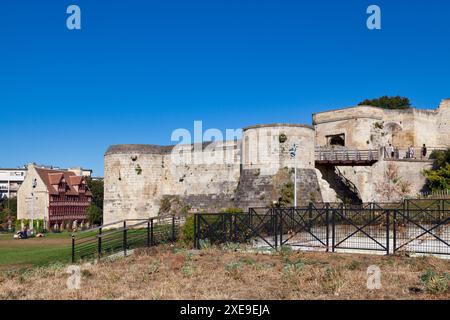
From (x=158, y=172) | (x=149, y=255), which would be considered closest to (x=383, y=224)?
(x=149, y=255)

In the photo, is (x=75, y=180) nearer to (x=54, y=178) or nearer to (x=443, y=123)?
(x=54, y=178)

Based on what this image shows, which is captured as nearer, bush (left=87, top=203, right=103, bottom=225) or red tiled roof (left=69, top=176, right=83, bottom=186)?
bush (left=87, top=203, right=103, bottom=225)

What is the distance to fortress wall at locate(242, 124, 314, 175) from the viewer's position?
2959 centimetres

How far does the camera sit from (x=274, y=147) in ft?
97.3

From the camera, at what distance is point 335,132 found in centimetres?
4191

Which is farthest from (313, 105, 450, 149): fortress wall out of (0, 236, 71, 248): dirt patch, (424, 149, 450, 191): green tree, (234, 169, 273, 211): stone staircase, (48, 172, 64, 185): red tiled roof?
(48, 172, 64, 185): red tiled roof

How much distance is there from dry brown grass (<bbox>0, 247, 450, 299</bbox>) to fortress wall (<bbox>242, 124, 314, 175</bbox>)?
15484mm

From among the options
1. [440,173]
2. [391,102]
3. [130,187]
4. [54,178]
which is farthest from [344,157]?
[54,178]

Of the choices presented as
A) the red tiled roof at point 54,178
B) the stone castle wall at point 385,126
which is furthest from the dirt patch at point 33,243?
the red tiled roof at point 54,178

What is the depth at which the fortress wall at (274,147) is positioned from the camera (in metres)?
29.6

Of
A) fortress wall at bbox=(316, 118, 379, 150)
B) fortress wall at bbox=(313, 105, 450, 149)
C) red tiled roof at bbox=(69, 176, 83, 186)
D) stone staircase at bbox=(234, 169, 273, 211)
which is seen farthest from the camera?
red tiled roof at bbox=(69, 176, 83, 186)

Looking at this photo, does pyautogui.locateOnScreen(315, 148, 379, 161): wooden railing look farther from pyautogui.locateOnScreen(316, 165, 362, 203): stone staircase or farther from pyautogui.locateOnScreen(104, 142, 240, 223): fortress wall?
pyautogui.locateOnScreen(104, 142, 240, 223): fortress wall
